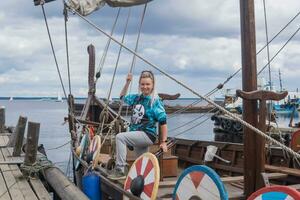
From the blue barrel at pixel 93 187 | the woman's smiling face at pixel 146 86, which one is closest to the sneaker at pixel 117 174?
the blue barrel at pixel 93 187

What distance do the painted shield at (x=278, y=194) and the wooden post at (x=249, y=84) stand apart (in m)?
1.42

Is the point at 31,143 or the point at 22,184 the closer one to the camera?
the point at 22,184

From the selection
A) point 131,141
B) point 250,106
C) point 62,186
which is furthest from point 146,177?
Result: point 62,186

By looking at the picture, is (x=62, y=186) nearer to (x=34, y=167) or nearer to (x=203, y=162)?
(x=34, y=167)

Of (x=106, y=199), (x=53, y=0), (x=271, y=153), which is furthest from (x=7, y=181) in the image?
(x=271, y=153)

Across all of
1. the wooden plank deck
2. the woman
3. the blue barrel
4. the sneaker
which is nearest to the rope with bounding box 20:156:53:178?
Result: the wooden plank deck

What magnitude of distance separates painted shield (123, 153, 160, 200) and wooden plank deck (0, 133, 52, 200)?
1470mm

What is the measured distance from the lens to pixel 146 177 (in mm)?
5172

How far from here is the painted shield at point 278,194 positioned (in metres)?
3.59

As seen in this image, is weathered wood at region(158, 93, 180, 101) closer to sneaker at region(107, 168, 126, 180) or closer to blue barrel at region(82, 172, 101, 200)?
sneaker at region(107, 168, 126, 180)

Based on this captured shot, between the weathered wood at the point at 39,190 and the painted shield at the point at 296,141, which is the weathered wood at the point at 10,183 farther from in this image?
the painted shield at the point at 296,141

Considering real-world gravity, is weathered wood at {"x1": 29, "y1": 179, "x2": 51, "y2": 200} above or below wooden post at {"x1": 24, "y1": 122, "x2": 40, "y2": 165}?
below

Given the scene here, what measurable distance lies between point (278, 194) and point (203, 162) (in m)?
6.17

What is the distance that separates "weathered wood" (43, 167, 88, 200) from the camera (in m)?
5.74
